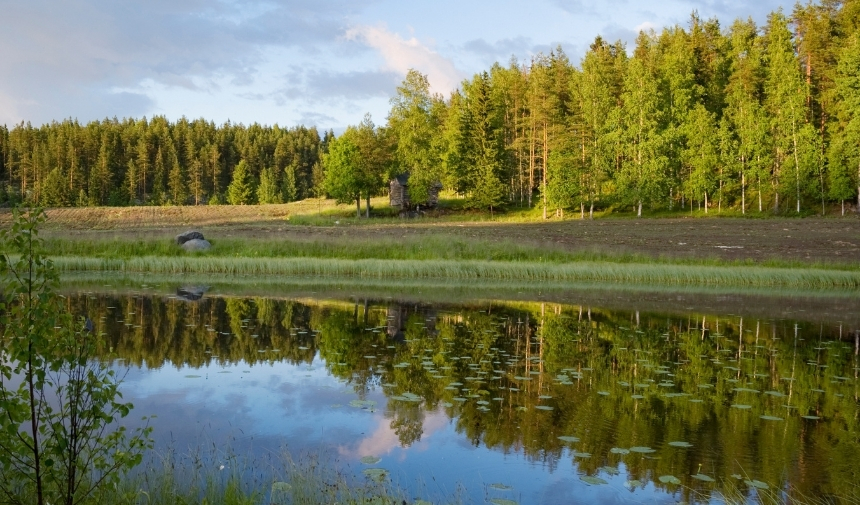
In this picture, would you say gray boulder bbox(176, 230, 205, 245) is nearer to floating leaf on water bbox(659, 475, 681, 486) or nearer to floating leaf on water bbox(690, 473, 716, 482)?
floating leaf on water bbox(659, 475, 681, 486)

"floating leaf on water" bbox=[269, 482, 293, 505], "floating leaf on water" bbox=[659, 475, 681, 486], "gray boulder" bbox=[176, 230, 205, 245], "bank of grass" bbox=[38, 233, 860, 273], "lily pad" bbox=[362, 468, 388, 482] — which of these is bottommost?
"floating leaf on water" bbox=[659, 475, 681, 486]

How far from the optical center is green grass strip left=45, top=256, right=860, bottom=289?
1182 inches

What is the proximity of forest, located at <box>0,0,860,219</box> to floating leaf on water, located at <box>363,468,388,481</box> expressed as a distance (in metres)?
56.3

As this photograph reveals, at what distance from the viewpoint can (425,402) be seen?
981 centimetres

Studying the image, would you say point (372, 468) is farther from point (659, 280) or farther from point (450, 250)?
point (450, 250)

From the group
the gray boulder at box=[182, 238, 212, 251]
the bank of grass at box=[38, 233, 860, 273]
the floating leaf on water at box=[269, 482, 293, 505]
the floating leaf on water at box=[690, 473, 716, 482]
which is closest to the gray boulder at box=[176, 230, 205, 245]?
the gray boulder at box=[182, 238, 212, 251]

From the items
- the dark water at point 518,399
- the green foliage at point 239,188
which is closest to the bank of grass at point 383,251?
the dark water at point 518,399

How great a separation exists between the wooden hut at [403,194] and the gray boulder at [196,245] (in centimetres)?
3374

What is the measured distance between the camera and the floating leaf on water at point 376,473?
694 cm

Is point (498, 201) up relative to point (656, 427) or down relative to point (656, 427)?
up

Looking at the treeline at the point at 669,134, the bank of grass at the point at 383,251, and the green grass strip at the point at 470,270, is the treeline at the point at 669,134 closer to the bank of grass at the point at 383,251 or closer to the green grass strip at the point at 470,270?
the bank of grass at the point at 383,251

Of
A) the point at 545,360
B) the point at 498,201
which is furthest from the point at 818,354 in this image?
Answer: the point at 498,201

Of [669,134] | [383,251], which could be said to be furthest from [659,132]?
[383,251]

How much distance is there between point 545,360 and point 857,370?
6.19 m
